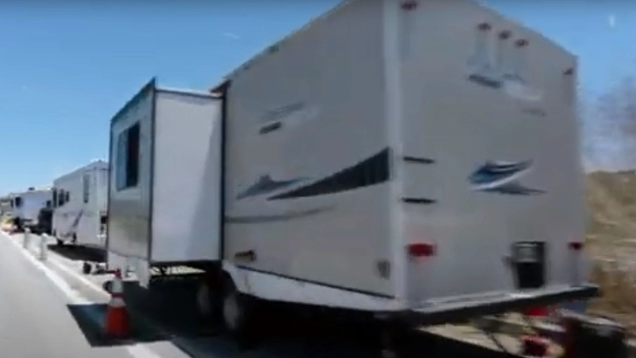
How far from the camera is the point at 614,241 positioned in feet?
37.9

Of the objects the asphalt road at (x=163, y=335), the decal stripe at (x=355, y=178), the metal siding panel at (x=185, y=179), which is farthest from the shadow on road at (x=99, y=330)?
the decal stripe at (x=355, y=178)

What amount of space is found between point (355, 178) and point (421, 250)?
0.89 meters

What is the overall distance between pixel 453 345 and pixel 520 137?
2.77m

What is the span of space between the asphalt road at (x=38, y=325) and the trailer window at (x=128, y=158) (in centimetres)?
229

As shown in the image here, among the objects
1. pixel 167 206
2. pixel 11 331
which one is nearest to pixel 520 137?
pixel 167 206

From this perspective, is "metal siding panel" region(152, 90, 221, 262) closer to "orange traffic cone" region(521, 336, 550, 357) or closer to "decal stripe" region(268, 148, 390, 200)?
"decal stripe" region(268, 148, 390, 200)

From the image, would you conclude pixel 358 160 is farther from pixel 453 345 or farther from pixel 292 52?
pixel 453 345

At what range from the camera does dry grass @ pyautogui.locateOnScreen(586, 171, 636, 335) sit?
8570mm

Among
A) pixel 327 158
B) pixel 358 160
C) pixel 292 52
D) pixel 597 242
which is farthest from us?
pixel 597 242

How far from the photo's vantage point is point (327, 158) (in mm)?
6012

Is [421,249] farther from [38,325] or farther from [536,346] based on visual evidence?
[38,325]

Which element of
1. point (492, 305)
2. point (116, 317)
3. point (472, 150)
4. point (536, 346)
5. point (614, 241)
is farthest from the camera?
point (614, 241)

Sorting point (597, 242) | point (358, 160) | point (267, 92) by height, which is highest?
point (267, 92)

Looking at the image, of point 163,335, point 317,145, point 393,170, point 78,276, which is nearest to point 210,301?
point 163,335
